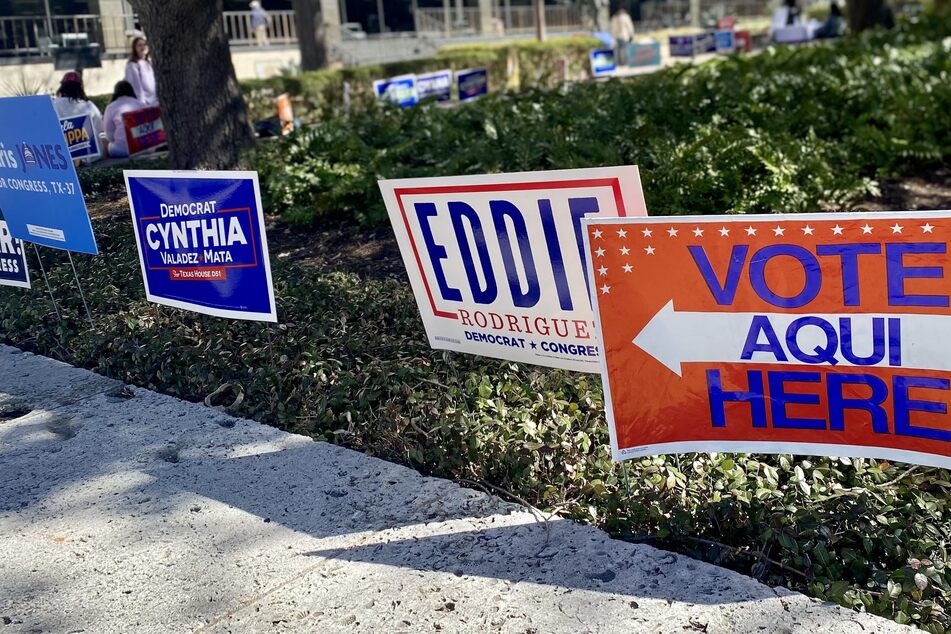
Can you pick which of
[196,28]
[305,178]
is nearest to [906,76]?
[305,178]

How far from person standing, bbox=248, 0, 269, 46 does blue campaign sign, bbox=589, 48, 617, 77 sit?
10752 millimetres

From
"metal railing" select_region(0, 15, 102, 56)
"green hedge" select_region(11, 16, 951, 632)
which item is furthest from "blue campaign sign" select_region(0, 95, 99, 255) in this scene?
"metal railing" select_region(0, 15, 102, 56)

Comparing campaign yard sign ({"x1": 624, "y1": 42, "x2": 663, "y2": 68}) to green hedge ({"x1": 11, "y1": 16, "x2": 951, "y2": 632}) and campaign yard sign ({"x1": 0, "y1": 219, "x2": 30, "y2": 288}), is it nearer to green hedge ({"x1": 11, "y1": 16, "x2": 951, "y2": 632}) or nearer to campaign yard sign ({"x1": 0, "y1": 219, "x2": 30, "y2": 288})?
green hedge ({"x1": 11, "y1": 16, "x2": 951, "y2": 632})

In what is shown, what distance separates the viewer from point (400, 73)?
23109 mm

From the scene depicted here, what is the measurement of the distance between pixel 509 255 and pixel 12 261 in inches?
156

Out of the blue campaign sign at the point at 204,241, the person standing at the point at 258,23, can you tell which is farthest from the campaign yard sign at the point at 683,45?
the blue campaign sign at the point at 204,241

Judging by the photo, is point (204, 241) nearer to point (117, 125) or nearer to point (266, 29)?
point (117, 125)

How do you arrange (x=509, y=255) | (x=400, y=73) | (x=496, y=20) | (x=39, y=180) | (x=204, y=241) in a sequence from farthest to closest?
(x=496, y=20) < (x=400, y=73) < (x=39, y=180) < (x=204, y=241) < (x=509, y=255)

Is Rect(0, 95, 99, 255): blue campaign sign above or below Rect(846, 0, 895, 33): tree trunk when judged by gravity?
below

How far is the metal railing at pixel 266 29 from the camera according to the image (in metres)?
31.2

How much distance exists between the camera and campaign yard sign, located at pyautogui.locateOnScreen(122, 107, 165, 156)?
42.3 feet

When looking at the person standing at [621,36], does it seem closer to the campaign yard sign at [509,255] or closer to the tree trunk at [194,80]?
the tree trunk at [194,80]

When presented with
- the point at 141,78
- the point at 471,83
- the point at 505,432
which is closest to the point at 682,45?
the point at 471,83

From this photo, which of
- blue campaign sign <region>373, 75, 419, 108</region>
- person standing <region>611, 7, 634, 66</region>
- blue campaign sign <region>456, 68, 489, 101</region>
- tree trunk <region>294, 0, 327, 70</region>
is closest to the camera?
blue campaign sign <region>373, 75, 419, 108</region>
